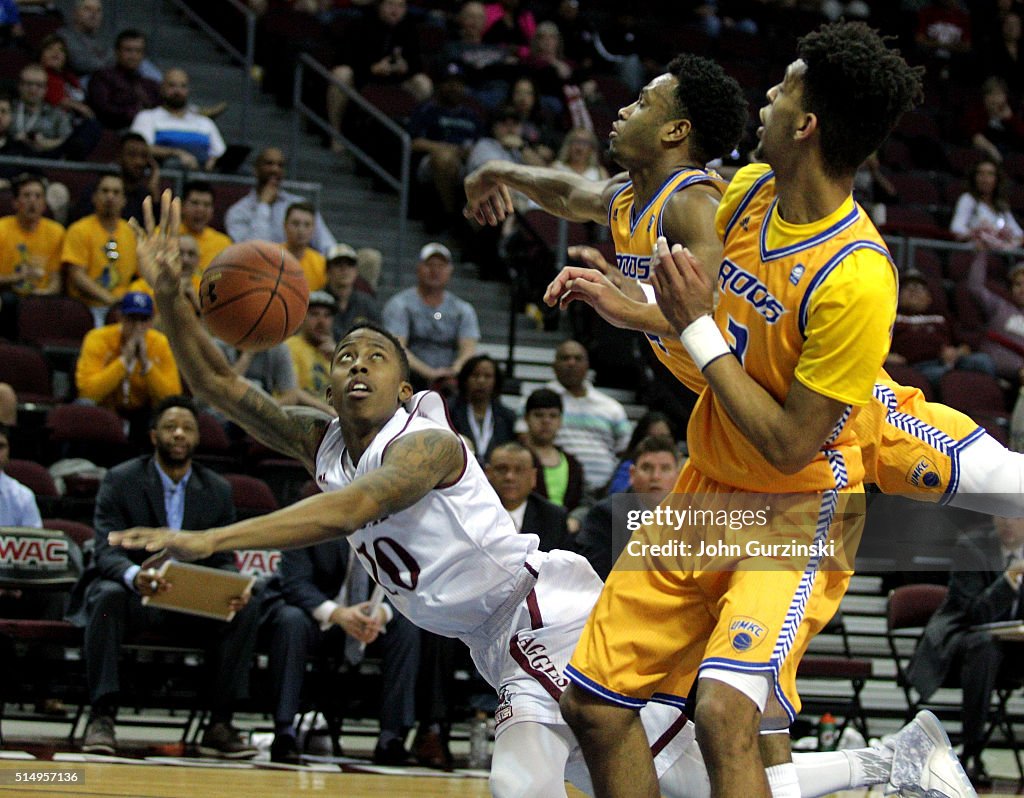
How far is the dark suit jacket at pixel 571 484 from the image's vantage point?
9086 mm

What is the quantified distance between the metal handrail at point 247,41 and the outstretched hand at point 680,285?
364 inches

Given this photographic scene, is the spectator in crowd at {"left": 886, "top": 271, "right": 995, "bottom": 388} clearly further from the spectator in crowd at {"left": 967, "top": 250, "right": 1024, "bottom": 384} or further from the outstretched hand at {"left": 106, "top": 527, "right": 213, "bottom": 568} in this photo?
the outstretched hand at {"left": 106, "top": 527, "right": 213, "bottom": 568}

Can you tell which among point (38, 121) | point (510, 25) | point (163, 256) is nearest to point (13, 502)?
point (163, 256)

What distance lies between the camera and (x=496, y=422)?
371 inches

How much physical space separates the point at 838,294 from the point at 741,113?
1379mm

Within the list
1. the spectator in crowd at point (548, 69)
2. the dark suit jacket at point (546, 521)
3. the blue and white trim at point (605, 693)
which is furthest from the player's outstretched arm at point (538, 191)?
the spectator in crowd at point (548, 69)

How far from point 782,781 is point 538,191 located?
93.0 inches

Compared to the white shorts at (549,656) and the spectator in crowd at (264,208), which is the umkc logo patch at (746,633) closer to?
the white shorts at (549,656)

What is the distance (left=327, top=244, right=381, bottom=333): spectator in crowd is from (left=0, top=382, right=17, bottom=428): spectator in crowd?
2.26m

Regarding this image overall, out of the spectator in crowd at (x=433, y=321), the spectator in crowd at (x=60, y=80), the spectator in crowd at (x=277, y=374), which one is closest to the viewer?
the spectator in crowd at (x=277, y=374)

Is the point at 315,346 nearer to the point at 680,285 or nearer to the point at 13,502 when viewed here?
the point at 13,502

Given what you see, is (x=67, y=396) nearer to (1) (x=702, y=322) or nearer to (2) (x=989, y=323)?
(1) (x=702, y=322)

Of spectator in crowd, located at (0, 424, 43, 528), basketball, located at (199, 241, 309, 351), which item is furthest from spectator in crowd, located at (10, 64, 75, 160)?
basketball, located at (199, 241, 309, 351)

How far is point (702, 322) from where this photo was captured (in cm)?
375
